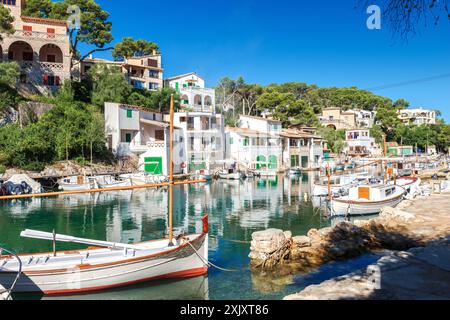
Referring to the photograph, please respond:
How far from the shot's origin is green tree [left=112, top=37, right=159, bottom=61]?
217ft

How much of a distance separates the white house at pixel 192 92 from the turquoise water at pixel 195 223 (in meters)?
27.8

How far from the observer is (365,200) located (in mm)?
24172

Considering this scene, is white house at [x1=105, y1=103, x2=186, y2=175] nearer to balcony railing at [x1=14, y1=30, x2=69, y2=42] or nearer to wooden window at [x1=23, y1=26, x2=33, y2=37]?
balcony railing at [x1=14, y1=30, x2=69, y2=42]

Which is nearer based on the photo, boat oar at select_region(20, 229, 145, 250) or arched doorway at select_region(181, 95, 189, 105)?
boat oar at select_region(20, 229, 145, 250)

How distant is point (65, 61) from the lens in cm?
4656

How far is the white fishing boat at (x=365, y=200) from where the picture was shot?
23641 millimetres

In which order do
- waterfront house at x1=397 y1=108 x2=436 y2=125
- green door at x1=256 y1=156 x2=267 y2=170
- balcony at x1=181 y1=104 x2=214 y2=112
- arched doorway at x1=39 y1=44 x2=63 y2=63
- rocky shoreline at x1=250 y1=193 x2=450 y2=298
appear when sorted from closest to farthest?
rocky shoreline at x1=250 y1=193 x2=450 y2=298 → arched doorway at x1=39 y1=44 x2=63 y2=63 → green door at x1=256 y1=156 x2=267 y2=170 → balcony at x1=181 y1=104 x2=214 y2=112 → waterfront house at x1=397 y1=108 x2=436 y2=125

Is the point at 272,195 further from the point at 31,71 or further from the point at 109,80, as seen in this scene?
the point at 31,71

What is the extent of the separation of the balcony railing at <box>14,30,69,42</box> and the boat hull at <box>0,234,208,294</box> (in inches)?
1668

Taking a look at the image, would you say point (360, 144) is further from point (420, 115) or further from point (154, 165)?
point (420, 115)

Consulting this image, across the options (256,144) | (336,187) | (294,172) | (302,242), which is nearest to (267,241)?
(302,242)

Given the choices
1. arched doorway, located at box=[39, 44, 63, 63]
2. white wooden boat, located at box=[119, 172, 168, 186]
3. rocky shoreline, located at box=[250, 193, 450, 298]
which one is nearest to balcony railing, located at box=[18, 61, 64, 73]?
arched doorway, located at box=[39, 44, 63, 63]
